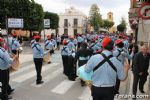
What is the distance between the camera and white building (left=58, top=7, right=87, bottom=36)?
111938 mm

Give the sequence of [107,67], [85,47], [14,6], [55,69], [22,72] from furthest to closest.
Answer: [14,6], [55,69], [22,72], [85,47], [107,67]

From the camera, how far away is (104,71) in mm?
6586

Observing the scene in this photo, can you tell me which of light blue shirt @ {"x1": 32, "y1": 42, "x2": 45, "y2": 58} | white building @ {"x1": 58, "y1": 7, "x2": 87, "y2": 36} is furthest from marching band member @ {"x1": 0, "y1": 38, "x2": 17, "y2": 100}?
white building @ {"x1": 58, "y1": 7, "x2": 87, "y2": 36}

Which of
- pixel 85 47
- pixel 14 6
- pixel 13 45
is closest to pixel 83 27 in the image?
pixel 14 6

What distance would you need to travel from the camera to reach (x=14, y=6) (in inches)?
1909

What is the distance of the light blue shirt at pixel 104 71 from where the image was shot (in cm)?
657

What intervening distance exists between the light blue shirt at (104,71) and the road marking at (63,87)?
5849 mm

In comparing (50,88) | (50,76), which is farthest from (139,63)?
(50,76)

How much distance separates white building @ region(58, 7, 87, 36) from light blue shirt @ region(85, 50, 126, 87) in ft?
344

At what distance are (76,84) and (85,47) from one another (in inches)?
72.6

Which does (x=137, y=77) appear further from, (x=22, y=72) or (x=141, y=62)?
(x=22, y=72)

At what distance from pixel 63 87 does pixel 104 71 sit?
23.2 ft

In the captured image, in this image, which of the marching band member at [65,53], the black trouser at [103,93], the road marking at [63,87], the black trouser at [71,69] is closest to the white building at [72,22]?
the marching band member at [65,53]

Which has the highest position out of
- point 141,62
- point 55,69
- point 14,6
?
point 14,6
